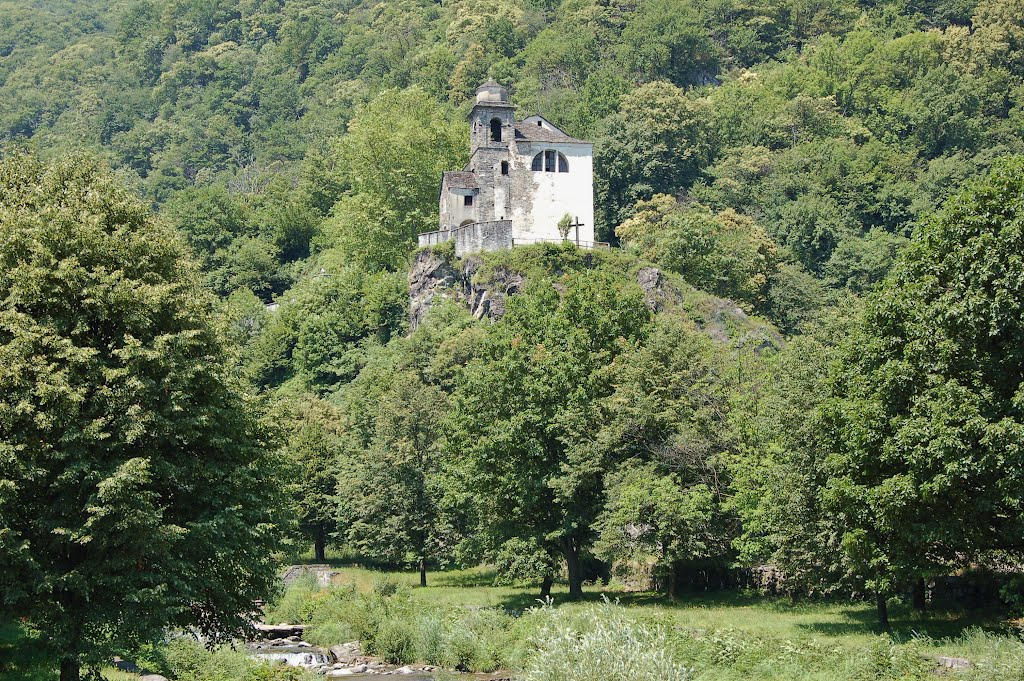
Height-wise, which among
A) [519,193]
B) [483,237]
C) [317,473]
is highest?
[519,193]

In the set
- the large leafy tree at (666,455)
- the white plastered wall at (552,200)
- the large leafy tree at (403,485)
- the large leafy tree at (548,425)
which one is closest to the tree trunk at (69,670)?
the large leafy tree at (666,455)

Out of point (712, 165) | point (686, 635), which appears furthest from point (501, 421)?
point (712, 165)

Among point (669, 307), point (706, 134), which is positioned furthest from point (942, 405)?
point (706, 134)

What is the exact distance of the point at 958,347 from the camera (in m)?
28.9

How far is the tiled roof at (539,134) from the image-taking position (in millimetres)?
81438

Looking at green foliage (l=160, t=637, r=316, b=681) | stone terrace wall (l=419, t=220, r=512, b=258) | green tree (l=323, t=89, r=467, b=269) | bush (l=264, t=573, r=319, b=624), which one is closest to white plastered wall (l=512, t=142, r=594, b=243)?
stone terrace wall (l=419, t=220, r=512, b=258)

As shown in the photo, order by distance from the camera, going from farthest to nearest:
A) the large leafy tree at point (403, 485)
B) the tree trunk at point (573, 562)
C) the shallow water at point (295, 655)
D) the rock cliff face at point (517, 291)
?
1. the rock cliff face at point (517, 291)
2. the large leafy tree at point (403, 485)
3. the tree trunk at point (573, 562)
4. the shallow water at point (295, 655)

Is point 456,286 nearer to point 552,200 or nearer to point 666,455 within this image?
point 552,200

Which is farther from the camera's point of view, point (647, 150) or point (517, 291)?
point (647, 150)

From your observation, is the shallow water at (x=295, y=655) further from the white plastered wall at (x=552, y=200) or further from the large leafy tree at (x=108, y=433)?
the white plastered wall at (x=552, y=200)

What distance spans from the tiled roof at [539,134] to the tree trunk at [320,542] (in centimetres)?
2975

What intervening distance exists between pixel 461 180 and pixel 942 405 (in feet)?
189

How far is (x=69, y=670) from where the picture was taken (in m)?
26.6

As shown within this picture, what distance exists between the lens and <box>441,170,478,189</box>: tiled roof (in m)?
82.1
